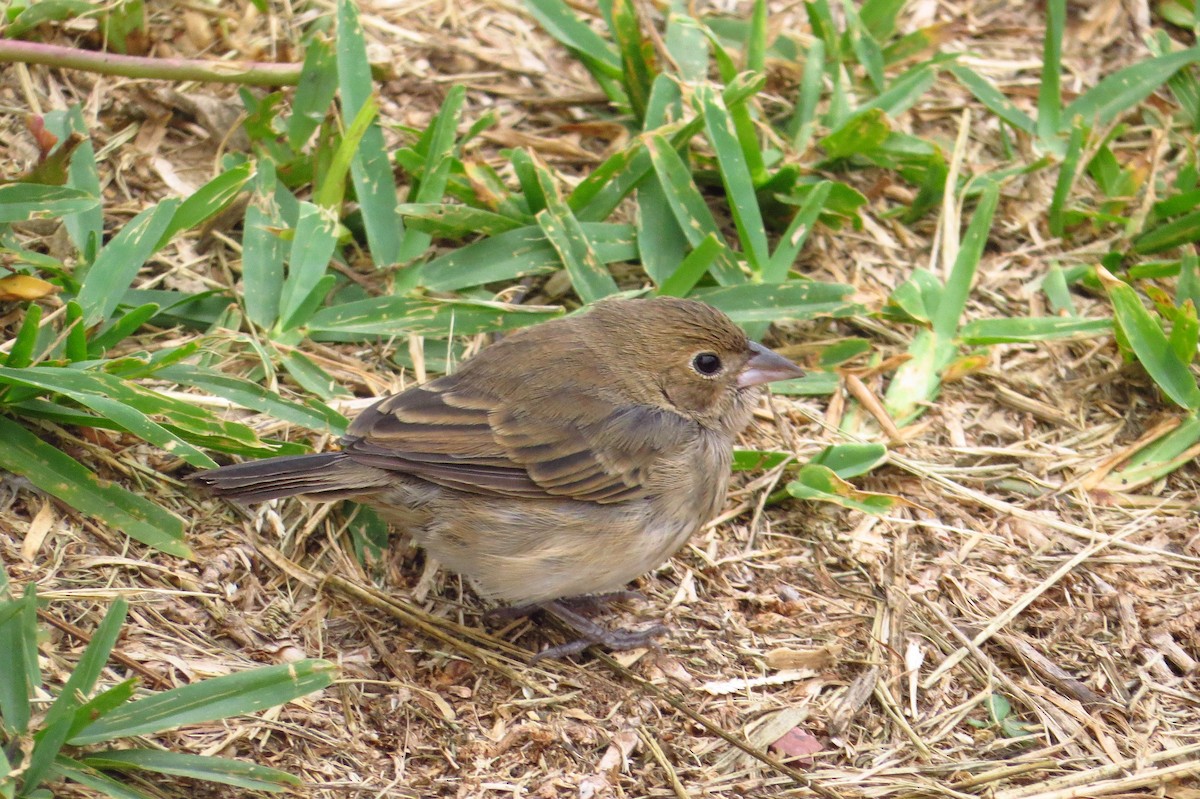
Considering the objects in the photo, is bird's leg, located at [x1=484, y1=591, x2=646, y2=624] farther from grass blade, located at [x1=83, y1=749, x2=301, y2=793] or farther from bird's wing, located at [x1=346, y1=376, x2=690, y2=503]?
grass blade, located at [x1=83, y1=749, x2=301, y2=793]

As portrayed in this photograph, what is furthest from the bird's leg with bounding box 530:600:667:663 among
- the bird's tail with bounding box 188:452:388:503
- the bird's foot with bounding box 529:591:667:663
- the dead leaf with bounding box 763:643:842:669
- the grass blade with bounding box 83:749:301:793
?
the grass blade with bounding box 83:749:301:793

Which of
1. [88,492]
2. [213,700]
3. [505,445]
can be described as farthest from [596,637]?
[88,492]

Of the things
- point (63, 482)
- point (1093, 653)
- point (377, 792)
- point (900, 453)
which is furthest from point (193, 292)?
point (1093, 653)

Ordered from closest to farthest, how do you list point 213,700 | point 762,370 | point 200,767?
point 200,767 < point 213,700 < point 762,370

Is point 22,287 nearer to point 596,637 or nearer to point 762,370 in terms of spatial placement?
point 596,637

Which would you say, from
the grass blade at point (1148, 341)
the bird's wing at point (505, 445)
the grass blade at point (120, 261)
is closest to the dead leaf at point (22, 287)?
the grass blade at point (120, 261)

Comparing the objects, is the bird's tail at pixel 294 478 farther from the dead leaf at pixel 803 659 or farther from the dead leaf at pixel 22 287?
the dead leaf at pixel 803 659
